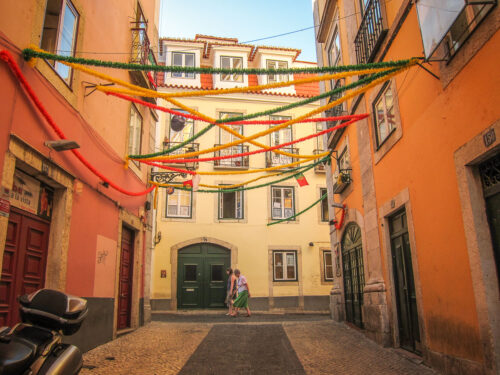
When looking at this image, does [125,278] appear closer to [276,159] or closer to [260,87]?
[260,87]

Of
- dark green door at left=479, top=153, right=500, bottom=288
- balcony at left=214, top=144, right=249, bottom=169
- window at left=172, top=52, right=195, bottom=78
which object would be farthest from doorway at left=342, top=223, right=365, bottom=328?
window at left=172, top=52, right=195, bottom=78

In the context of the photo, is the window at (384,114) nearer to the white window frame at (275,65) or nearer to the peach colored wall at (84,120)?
the peach colored wall at (84,120)

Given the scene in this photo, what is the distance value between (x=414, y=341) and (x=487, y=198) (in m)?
2.74

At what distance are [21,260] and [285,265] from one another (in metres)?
12.4

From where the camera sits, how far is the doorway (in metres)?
8.28

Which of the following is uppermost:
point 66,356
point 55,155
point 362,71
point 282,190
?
point 282,190

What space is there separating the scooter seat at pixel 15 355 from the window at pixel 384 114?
5431mm

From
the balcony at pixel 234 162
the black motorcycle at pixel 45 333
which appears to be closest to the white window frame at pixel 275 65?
the balcony at pixel 234 162

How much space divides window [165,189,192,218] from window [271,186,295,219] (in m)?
3.40

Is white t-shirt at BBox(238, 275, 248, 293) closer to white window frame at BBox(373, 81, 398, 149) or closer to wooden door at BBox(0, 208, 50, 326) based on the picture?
white window frame at BBox(373, 81, 398, 149)

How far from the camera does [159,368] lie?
16.5 ft

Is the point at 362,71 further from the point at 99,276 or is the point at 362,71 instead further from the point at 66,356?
the point at 99,276

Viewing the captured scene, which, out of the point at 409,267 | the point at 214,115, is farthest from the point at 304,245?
the point at 409,267

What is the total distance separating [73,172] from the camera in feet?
19.3
